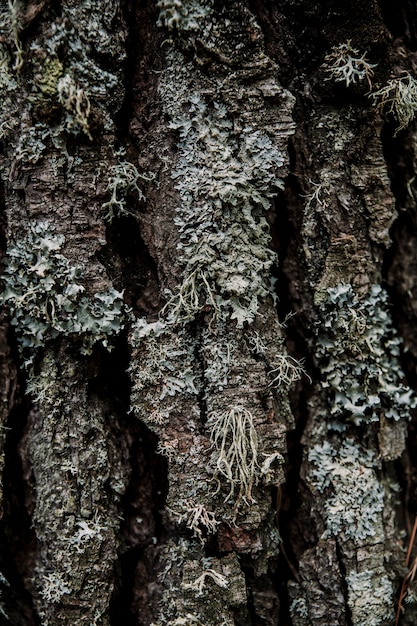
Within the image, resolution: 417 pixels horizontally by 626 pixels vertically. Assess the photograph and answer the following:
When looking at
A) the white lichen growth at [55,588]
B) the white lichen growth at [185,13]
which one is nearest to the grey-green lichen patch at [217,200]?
the white lichen growth at [185,13]

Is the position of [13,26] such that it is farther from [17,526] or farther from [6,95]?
[17,526]

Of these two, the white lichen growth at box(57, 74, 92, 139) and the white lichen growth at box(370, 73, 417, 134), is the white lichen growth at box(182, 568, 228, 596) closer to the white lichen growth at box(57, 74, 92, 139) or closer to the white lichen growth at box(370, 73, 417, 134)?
the white lichen growth at box(57, 74, 92, 139)

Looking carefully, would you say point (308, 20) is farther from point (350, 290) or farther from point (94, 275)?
point (94, 275)

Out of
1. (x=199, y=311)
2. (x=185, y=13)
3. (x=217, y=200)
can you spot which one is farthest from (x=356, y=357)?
(x=185, y=13)

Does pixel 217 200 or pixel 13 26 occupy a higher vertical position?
pixel 13 26

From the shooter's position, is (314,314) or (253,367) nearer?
(253,367)

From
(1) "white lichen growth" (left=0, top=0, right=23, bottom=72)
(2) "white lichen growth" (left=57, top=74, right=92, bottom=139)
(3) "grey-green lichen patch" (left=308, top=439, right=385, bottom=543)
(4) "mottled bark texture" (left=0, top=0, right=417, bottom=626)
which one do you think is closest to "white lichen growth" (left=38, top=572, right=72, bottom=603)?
(4) "mottled bark texture" (left=0, top=0, right=417, bottom=626)

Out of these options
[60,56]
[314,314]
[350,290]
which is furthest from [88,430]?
[60,56]
